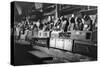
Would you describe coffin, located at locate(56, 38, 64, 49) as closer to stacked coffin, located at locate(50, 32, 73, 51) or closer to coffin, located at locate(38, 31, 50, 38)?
stacked coffin, located at locate(50, 32, 73, 51)

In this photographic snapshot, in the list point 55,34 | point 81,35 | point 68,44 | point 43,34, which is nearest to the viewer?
point 43,34

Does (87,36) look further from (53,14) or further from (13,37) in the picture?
(13,37)

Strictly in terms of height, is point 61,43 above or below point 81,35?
below

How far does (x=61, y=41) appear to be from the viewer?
622 cm

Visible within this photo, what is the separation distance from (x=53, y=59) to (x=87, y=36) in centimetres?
126

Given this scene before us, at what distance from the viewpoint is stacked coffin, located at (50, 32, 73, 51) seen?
20.2 ft

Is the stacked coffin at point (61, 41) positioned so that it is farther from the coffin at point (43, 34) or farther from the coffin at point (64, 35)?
the coffin at point (43, 34)

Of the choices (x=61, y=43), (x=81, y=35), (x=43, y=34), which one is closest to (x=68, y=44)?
(x=61, y=43)

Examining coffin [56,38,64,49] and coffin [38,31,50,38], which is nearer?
coffin [38,31,50,38]

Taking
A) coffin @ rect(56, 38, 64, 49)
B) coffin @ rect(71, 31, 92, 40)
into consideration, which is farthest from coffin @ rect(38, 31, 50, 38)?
coffin @ rect(71, 31, 92, 40)

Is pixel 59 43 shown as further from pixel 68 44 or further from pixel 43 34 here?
pixel 43 34

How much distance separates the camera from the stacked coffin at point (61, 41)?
6.15 meters

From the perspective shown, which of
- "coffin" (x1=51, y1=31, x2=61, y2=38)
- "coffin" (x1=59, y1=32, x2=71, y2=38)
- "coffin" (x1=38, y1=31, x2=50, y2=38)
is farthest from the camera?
"coffin" (x1=59, y1=32, x2=71, y2=38)

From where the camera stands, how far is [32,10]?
5.81 m
